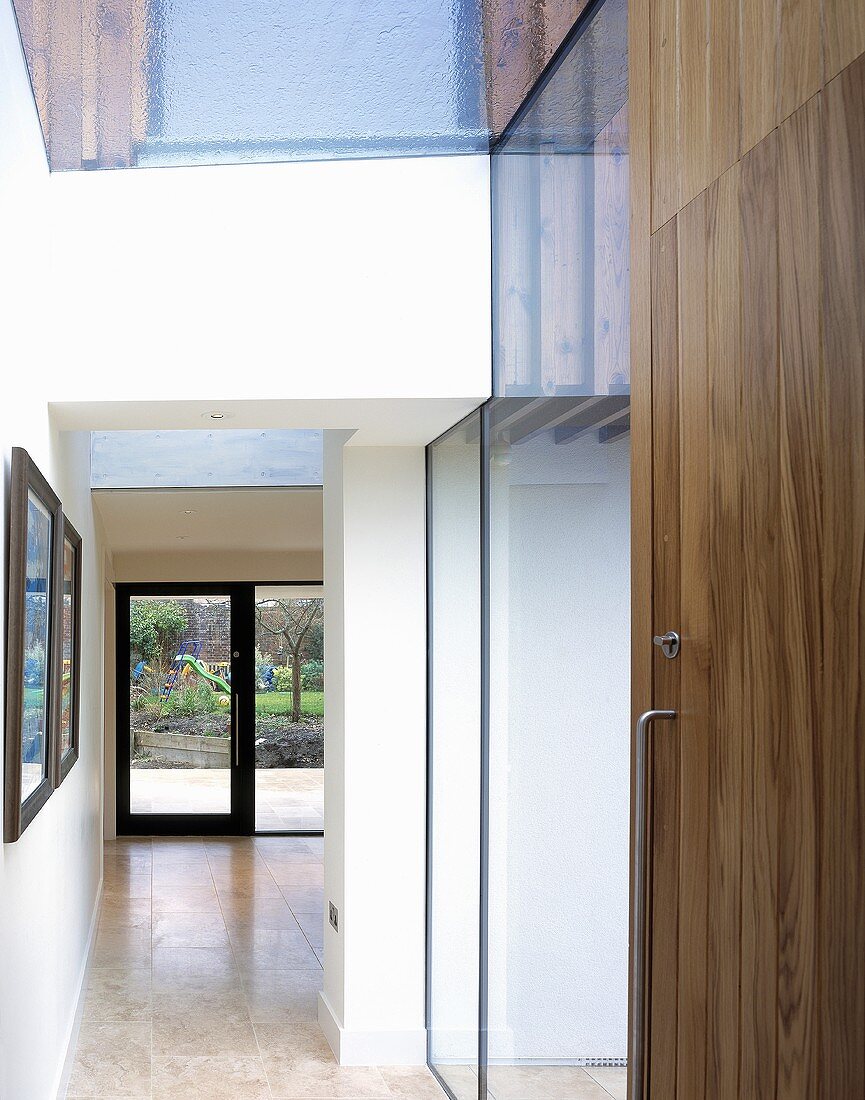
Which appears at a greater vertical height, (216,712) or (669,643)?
(669,643)

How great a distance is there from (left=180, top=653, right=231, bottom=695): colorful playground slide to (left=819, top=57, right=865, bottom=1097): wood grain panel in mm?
8604

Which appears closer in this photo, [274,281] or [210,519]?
[274,281]

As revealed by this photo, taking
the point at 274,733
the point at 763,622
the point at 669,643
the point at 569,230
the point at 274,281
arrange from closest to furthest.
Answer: the point at 763,622, the point at 669,643, the point at 569,230, the point at 274,281, the point at 274,733

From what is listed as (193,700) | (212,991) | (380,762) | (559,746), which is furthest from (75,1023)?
(193,700)

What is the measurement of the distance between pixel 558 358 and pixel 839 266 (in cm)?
167

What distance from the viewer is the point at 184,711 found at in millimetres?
9227

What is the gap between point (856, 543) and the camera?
3.12 ft

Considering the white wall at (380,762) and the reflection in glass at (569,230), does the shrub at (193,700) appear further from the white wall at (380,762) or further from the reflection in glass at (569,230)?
the reflection in glass at (569,230)

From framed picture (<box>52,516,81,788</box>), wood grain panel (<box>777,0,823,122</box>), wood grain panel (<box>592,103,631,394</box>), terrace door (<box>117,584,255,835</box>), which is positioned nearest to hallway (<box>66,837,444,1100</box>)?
terrace door (<box>117,584,255,835</box>)

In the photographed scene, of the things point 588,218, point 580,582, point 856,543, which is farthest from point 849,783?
point 588,218

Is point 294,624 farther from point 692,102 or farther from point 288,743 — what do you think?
point 692,102

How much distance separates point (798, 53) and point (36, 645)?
2.35m

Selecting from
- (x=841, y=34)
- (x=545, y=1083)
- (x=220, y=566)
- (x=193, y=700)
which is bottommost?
(x=545, y=1083)

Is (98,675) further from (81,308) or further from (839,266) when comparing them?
(839,266)
